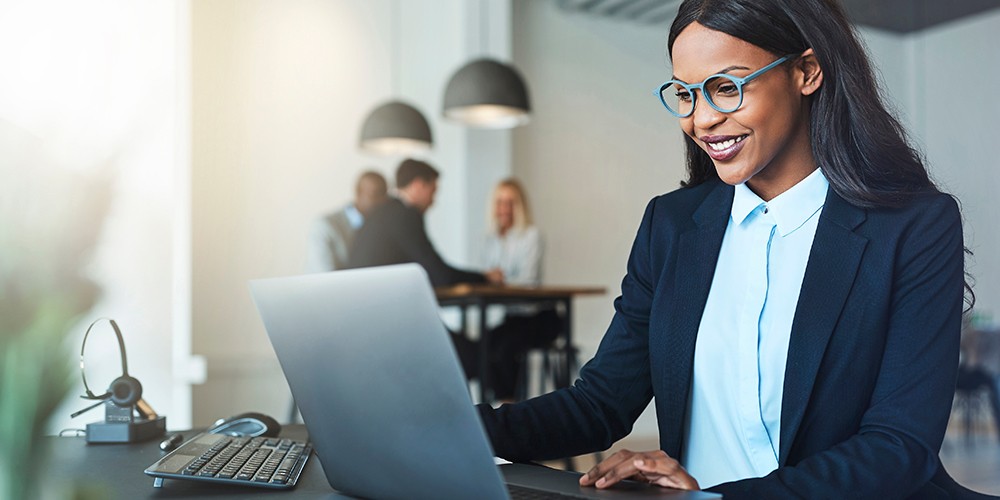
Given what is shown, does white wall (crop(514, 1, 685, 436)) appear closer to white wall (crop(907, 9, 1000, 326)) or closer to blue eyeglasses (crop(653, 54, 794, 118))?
white wall (crop(907, 9, 1000, 326))

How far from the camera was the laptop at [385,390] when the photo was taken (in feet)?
2.25

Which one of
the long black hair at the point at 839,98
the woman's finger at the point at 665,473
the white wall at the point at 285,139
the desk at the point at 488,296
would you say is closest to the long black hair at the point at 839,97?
the long black hair at the point at 839,98

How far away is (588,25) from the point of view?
7.00 meters

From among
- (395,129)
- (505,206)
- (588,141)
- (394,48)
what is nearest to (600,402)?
(395,129)

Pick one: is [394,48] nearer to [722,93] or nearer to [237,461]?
[722,93]

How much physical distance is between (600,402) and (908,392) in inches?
14.5

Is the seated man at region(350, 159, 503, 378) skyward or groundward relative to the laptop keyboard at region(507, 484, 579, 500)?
groundward

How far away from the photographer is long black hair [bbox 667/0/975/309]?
1111mm

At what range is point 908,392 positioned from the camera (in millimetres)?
1004

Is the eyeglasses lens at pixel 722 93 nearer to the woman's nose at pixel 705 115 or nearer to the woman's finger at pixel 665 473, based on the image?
the woman's nose at pixel 705 115

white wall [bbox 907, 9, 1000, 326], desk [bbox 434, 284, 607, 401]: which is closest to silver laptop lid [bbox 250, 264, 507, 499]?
desk [bbox 434, 284, 607, 401]

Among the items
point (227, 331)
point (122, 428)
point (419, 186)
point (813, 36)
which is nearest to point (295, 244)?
point (227, 331)

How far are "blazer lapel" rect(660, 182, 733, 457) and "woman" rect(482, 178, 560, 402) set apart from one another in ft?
12.7

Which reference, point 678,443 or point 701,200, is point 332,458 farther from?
point 701,200
